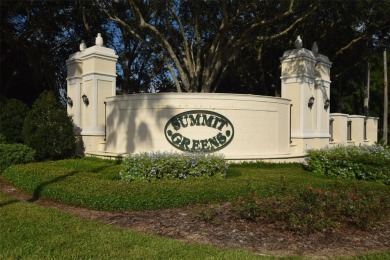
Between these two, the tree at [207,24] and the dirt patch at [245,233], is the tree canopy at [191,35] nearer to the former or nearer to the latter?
the tree at [207,24]

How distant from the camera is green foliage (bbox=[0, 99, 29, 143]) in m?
16.2

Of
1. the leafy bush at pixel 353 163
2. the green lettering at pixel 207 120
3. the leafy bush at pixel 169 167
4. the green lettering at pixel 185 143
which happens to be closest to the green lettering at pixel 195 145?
the green lettering at pixel 185 143

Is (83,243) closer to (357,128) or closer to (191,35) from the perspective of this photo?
(191,35)

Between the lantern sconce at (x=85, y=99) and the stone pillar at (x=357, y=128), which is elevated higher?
the lantern sconce at (x=85, y=99)

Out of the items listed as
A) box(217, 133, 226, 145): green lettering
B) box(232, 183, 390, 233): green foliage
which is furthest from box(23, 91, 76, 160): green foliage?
box(232, 183, 390, 233): green foliage

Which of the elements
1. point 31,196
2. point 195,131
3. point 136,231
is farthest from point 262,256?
point 195,131

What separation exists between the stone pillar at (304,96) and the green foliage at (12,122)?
38.0 ft

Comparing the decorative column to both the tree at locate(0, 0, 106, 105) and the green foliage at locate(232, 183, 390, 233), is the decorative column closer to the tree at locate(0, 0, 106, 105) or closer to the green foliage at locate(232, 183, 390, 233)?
the green foliage at locate(232, 183, 390, 233)

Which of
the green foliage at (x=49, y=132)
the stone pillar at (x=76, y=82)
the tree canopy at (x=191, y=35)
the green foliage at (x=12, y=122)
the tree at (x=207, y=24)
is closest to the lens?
the green foliage at (x=49, y=132)

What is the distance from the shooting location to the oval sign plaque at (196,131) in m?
12.9

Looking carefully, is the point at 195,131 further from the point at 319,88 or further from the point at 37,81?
the point at 37,81

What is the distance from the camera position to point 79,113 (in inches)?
664

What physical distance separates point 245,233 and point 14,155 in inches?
372

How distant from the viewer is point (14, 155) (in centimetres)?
1237
